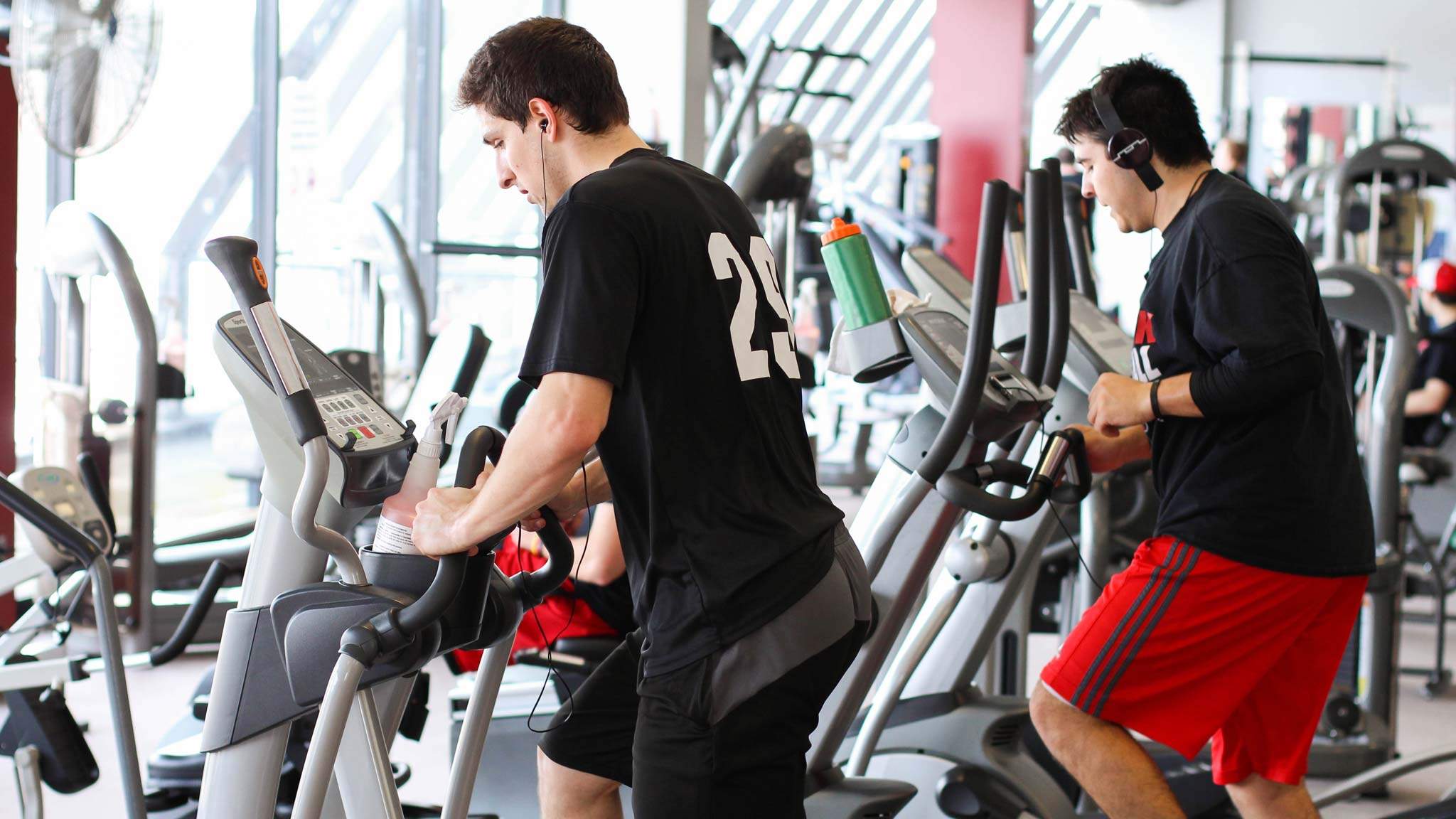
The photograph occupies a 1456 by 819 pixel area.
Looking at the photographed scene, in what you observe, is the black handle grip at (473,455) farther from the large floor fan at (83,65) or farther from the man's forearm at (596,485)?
the large floor fan at (83,65)

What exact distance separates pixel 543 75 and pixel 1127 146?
3.28ft

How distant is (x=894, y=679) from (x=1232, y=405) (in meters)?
0.81

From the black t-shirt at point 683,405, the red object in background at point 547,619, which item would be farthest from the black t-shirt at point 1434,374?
the black t-shirt at point 683,405

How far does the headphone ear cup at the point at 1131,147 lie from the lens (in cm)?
211

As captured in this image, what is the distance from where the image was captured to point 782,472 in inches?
60.0

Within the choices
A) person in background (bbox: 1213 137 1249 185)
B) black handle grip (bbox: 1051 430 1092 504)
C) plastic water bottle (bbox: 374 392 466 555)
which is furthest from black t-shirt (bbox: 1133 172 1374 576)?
person in background (bbox: 1213 137 1249 185)

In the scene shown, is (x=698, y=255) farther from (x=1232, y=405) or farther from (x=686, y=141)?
(x=686, y=141)

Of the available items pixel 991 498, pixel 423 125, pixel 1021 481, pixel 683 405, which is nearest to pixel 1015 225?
pixel 1021 481

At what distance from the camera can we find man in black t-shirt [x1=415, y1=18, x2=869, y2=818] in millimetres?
1414

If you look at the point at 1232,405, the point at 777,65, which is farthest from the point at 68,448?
the point at 777,65

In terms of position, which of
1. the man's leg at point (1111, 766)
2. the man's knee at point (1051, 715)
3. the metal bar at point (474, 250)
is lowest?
the man's leg at point (1111, 766)

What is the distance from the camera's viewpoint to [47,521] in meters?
1.96

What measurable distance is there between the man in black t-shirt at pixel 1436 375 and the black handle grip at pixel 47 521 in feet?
15.4

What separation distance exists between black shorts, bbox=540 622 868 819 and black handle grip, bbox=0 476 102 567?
941 millimetres
